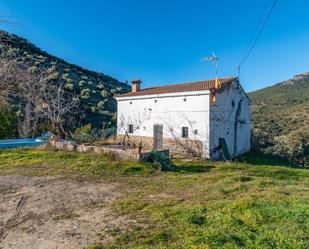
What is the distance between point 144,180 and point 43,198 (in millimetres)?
3310

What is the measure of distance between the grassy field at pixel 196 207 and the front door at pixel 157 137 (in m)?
6.45

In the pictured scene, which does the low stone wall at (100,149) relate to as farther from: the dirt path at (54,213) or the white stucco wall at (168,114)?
the white stucco wall at (168,114)

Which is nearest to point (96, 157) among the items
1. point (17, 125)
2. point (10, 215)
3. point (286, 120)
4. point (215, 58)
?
point (10, 215)

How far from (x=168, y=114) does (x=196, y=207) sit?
11004 millimetres

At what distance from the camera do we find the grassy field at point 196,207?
423cm

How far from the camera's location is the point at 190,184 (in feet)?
26.9

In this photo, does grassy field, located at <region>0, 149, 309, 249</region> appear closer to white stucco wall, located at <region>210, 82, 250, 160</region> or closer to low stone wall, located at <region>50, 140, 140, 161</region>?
low stone wall, located at <region>50, 140, 140, 161</region>

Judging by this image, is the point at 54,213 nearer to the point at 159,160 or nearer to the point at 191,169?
the point at 159,160

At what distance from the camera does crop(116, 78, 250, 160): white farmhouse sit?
1485 centimetres

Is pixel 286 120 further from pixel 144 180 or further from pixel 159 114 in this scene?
pixel 144 180

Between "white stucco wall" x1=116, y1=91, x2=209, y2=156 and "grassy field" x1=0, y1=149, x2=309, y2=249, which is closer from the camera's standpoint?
"grassy field" x1=0, y1=149, x2=309, y2=249

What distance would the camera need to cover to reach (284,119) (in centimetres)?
3891

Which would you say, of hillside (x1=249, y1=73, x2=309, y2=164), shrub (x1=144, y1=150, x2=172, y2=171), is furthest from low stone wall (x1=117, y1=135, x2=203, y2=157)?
hillside (x1=249, y1=73, x2=309, y2=164)

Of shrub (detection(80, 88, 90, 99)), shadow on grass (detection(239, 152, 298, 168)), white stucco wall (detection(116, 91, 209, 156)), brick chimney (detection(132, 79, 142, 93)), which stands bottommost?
shadow on grass (detection(239, 152, 298, 168))
